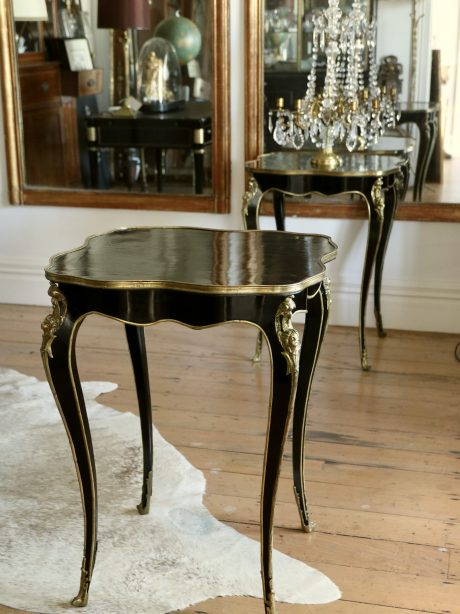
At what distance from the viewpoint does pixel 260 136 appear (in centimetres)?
411

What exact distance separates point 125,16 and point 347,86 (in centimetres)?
111

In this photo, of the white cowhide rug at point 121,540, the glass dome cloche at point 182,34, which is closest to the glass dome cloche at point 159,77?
the glass dome cloche at point 182,34

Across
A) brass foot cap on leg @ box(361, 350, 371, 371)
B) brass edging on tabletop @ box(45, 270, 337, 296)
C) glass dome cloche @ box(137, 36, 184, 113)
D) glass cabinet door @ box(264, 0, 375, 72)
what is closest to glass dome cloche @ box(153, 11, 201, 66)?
glass dome cloche @ box(137, 36, 184, 113)

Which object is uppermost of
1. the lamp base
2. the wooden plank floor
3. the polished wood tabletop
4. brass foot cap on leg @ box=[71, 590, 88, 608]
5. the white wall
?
the lamp base

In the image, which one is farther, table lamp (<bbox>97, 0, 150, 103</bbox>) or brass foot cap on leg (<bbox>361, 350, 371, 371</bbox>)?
table lamp (<bbox>97, 0, 150, 103</bbox>)

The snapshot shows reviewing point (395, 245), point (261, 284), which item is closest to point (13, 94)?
point (395, 245)

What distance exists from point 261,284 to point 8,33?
3.04m

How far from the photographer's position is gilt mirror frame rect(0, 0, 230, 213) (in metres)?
4.06

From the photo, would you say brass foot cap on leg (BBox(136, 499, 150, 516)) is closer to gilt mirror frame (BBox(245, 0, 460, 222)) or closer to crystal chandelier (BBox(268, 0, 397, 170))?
crystal chandelier (BBox(268, 0, 397, 170))

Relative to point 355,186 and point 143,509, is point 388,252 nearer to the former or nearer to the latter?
point 355,186

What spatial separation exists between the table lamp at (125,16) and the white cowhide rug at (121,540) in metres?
2.04

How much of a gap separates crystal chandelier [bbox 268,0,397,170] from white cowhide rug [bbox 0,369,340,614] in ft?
5.28

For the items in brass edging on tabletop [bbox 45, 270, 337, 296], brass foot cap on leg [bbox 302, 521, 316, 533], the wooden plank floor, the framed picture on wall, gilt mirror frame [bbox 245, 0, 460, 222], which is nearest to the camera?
brass edging on tabletop [bbox 45, 270, 337, 296]

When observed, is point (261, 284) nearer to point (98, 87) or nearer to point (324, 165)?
point (324, 165)
